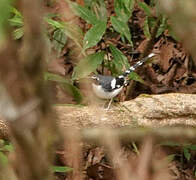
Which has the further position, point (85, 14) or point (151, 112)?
point (85, 14)

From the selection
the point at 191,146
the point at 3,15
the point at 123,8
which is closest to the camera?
the point at 3,15

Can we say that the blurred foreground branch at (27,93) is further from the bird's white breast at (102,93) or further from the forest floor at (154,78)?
the forest floor at (154,78)

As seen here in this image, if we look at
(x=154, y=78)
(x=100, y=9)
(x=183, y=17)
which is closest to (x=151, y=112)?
(x=100, y=9)

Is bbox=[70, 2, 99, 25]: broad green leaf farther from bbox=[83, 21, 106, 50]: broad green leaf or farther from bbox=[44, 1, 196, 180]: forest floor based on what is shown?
bbox=[44, 1, 196, 180]: forest floor

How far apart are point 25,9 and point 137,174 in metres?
0.38

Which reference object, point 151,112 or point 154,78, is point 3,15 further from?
point 154,78

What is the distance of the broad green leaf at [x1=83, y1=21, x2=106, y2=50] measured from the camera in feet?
11.2

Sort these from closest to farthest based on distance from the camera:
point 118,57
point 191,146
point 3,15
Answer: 1. point 3,15
2. point 118,57
3. point 191,146

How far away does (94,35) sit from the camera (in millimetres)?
3455

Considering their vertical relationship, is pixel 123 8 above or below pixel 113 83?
above

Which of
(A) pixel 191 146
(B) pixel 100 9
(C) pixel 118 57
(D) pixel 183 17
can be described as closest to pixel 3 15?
(D) pixel 183 17

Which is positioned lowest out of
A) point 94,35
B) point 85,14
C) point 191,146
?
point 191,146

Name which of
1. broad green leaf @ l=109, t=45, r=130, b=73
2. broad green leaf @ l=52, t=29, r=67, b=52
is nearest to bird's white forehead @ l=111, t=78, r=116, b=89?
broad green leaf @ l=109, t=45, r=130, b=73

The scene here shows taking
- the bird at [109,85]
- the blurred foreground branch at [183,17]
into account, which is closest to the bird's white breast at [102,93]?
the bird at [109,85]
